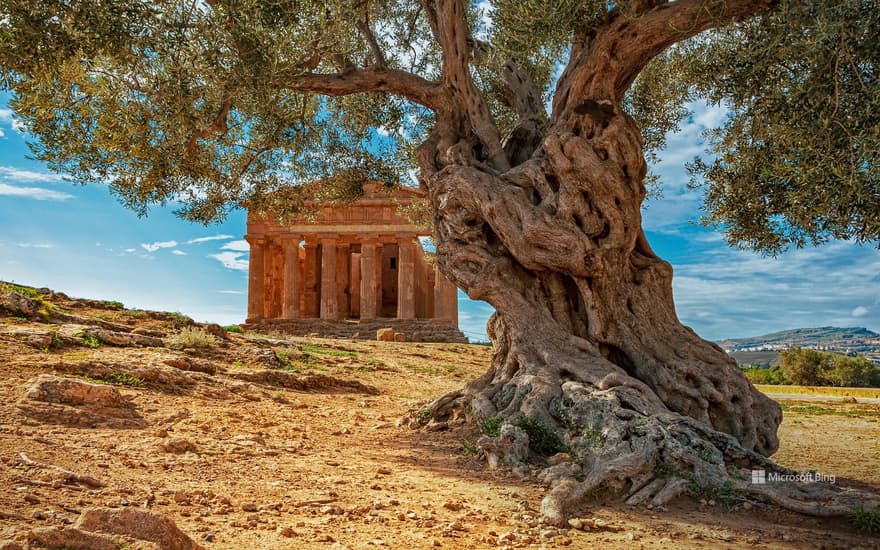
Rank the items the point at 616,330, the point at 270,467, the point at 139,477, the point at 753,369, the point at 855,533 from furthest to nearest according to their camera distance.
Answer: the point at 753,369 < the point at 616,330 < the point at 270,467 < the point at 139,477 < the point at 855,533

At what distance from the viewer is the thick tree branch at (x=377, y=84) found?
8297mm

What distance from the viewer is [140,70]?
7.30 metres

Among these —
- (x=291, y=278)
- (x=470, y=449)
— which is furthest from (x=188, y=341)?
(x=291, y=278)

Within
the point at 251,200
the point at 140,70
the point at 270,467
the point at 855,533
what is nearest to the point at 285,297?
the point at 251,200

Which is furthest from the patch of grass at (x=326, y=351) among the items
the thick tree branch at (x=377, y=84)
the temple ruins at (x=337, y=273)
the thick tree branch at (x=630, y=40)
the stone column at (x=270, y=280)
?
the stone column at (x=270, y=280)

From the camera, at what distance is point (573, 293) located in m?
7.47

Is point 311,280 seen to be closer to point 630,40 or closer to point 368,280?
point 368,280

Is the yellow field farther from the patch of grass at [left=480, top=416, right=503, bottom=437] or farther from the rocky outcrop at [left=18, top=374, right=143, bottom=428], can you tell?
the rocky outcrop at [left=18, top=374, right=143, bottom=428]

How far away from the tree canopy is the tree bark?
3.23 feet

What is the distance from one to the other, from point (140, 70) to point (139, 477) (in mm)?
5026

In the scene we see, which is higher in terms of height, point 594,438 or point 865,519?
point 594,438

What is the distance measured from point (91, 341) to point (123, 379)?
2332mm

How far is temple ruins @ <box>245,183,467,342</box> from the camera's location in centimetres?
2995

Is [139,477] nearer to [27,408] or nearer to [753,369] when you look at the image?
[27,408]
